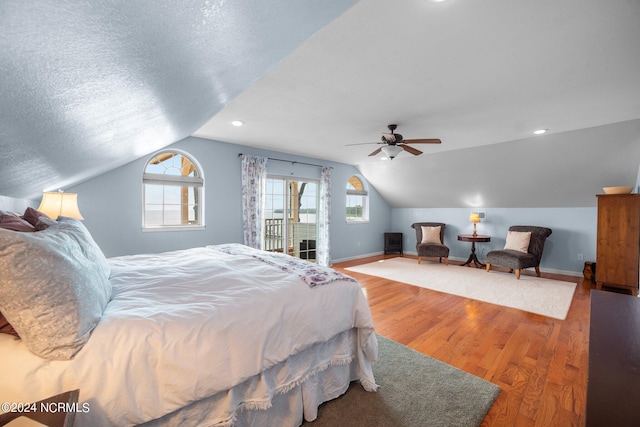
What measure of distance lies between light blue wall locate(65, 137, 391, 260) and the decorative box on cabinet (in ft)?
4.58

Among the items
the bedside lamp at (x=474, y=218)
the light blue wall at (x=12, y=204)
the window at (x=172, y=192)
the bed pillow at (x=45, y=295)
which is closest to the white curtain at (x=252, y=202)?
the window at (x=172, y=192)

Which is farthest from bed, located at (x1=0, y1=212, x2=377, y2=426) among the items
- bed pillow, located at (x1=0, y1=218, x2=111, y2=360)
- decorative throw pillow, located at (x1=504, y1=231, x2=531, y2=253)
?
decorative throw pillow, located at (x1=504, y1=231, x2=531, y2=253)

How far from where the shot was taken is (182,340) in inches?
48.1

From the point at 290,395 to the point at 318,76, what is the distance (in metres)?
2.52

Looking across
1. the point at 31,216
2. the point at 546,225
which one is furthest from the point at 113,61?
the point at 546,225

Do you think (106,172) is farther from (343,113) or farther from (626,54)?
(626,54)

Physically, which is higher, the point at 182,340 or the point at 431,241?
the point at 182,340

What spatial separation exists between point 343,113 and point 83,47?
2.82 m

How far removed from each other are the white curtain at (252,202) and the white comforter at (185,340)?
9.30 ft

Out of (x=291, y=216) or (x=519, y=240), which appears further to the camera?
(x=291, y=216)

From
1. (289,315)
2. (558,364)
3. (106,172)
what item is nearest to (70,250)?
(289,315)

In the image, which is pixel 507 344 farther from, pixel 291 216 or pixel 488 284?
pixel 291 216

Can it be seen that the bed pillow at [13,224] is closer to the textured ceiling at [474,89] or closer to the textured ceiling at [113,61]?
the textured ceiling at [113,61]

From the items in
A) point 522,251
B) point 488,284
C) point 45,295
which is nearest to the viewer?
point 45,295
